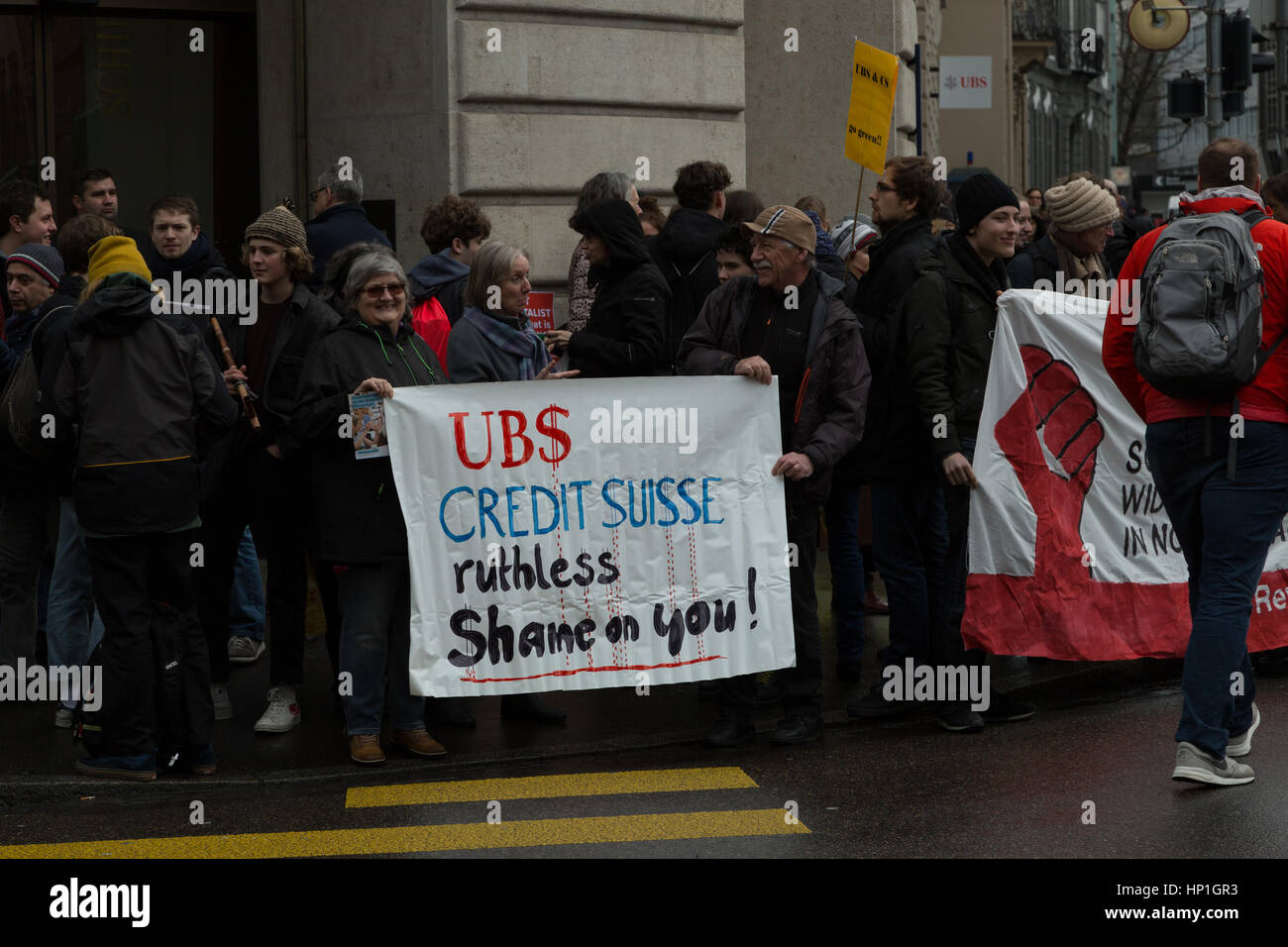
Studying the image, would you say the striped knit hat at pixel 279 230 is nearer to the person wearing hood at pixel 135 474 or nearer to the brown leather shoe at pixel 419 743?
the person wearing hood at pixel 135 474

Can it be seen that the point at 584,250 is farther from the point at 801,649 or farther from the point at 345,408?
the point at 801,649

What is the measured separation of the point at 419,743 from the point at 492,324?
1782mm

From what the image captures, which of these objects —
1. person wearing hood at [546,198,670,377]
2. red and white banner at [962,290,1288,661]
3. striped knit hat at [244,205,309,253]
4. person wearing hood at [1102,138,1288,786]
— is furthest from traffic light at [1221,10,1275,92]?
striped knit hat at [244,205,309,253]

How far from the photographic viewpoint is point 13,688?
8117 mm

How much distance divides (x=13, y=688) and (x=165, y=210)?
2.30m

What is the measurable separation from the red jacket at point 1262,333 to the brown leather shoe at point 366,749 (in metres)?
3.22

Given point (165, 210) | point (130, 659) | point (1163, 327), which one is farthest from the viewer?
point (165, 210)

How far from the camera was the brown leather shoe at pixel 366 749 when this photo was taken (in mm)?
7145

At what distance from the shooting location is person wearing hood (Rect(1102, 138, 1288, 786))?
6.24 metres

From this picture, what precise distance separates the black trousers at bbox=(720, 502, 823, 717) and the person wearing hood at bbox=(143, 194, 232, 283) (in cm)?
298

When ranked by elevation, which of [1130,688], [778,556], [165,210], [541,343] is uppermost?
[165,210]

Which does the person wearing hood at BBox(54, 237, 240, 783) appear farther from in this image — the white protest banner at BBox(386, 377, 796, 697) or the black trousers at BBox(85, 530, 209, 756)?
the white protest banner at BBox(386, 377, 796, 697)
